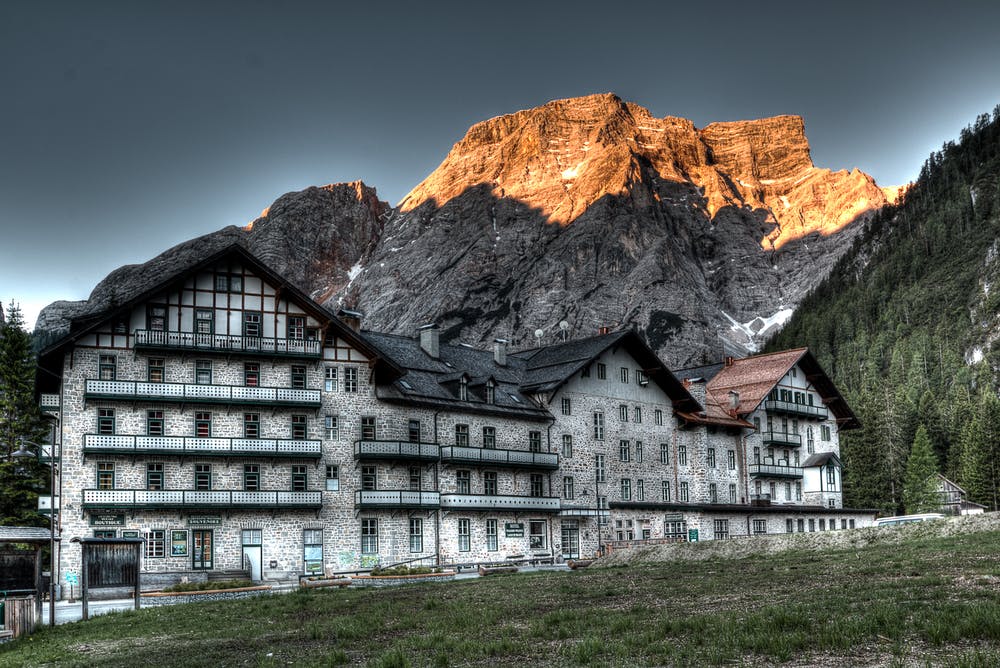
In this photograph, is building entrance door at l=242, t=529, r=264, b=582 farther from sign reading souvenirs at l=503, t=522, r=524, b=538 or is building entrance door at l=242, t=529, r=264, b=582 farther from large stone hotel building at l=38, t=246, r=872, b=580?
sign reading souvenirs at l=503, t=522, r=524, b=538

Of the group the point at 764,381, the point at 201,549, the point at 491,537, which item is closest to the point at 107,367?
the point at 201,549

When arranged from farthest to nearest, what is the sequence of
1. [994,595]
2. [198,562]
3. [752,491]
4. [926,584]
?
[752,491] < [198,562] < [926,584] < [994,595]

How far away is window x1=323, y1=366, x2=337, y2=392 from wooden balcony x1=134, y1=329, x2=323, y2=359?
1.22 m

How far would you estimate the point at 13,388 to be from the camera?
68938 mm

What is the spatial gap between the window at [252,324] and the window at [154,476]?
9200 millimetres

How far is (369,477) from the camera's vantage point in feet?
205

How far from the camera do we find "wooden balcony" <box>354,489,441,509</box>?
60.9m

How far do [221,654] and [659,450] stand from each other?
60.0 metres

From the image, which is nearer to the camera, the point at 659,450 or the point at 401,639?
the point at 401,639

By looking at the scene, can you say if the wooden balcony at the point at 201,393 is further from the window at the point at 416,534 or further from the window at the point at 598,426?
the window at the point at 598,426

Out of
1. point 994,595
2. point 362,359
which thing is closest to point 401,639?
point 994,595

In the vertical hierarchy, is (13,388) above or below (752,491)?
above

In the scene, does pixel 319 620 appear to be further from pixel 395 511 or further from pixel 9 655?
pixel 395 511

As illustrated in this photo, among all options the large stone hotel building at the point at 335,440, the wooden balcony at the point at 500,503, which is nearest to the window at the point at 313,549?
the large stone hotel building at the point at 335,440
